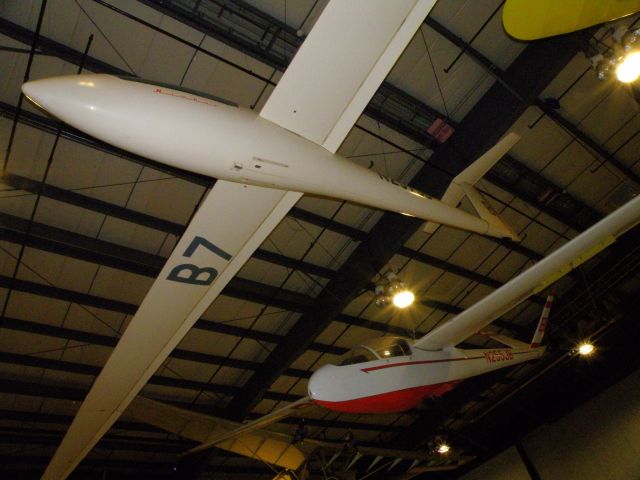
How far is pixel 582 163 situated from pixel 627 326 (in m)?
11.1

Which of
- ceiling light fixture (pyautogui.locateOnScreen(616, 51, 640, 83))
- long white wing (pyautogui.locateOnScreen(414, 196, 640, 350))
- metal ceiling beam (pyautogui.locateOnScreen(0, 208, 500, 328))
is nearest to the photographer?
long white wing (pyautogui.locateOnScreen(414, 196, 640, 350))

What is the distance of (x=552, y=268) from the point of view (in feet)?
18.2

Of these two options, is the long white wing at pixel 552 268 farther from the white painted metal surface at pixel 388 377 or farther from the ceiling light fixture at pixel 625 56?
the ceiling light fixture at pixel 625 56

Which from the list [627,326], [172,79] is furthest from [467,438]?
[172,79]

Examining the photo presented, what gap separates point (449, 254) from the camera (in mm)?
12102

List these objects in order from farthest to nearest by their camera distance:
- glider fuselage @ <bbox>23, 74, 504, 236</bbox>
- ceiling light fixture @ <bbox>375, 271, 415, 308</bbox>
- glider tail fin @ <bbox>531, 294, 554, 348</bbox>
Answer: glider tail fin @ <bbox>531, 294, 554, 348</bbox>
ceiling light fixture @ <bbox>375, 271, 415, 308</bbox>
glider fuselage @ <bbox>23, 74, 504, 236</bbox>

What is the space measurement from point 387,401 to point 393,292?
2.63 m

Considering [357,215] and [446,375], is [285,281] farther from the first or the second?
[446,375]

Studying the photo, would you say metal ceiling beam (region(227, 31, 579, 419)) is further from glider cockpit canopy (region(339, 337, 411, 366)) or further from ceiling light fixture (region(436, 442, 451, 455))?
ceiling light fixture (region(436, 442, 451, 455))

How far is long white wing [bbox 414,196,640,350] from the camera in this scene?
512 cm

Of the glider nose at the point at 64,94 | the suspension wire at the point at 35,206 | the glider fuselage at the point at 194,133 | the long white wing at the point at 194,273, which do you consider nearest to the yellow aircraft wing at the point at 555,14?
the glider fuselage at the point at 194,133

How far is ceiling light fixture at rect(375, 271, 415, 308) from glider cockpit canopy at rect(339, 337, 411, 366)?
56.1 inches

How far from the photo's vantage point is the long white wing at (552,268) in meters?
5.12

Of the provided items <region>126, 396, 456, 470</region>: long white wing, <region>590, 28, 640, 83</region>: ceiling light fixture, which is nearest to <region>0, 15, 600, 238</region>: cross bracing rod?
<region>590, 28, 640, 83</region>: ceiling light fixture
